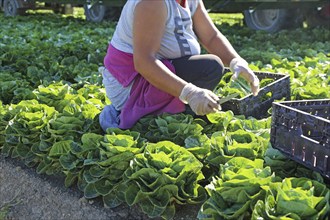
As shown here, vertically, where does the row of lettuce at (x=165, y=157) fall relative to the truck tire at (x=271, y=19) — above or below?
above

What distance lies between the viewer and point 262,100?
374 cm

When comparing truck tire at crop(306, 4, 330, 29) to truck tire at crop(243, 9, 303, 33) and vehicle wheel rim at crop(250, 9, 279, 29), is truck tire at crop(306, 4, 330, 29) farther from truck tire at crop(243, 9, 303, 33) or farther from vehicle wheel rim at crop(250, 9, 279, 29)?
vehicle wheel rim at crop(250, 9, 279, 29)

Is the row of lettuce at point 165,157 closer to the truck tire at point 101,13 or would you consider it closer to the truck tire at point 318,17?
the truck tire at point 318,17


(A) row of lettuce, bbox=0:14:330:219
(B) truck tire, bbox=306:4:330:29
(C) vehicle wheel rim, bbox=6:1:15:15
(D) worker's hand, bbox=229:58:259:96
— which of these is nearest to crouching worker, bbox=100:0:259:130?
(D) worker's hand, bbox=229:58:259:96

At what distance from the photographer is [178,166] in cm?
258

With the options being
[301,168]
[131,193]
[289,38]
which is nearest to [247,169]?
[301,168]

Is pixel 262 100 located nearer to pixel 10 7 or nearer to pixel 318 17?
pixel 318 17

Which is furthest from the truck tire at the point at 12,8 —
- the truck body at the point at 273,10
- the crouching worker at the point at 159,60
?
the crouching worker at the point at 159,60

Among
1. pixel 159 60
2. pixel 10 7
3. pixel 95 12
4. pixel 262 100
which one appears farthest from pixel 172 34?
pixel 10 7

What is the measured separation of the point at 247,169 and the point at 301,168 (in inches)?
11.9

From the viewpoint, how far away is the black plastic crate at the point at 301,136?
234 cm

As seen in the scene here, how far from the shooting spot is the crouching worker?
296 centimetres

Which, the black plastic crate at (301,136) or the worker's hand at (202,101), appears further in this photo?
the worker's hand at (202,101)

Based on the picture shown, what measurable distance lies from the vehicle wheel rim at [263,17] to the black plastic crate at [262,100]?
19.7 ft
